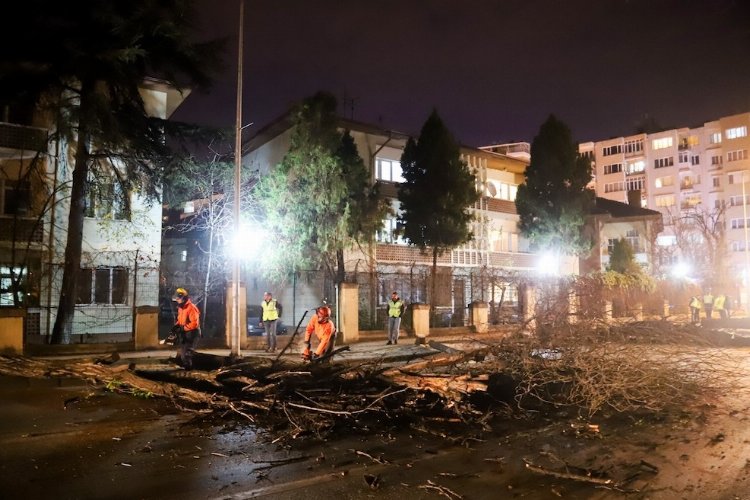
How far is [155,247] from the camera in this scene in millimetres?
20719

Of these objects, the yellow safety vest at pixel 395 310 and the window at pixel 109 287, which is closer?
the yellow safety vest at pixel 395 310

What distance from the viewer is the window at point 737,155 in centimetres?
5931

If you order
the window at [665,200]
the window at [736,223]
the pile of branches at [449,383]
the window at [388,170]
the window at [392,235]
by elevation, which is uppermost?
the window at [665,200]

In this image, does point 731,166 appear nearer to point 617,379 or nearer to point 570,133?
point 570,133

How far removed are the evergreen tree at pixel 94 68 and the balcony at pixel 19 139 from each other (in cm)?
250

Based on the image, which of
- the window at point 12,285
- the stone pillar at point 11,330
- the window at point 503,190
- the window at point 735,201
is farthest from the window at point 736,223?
the stone pillar at point 11,330

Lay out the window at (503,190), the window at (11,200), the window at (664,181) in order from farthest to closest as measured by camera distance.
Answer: the window at (664,181)
the window at (503,190)
the window at (11,200)

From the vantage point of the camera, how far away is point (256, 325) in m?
21.0

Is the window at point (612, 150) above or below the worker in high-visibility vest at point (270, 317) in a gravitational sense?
above

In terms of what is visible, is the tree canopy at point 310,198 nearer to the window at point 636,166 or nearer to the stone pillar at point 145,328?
the stone pillar at point 145,328

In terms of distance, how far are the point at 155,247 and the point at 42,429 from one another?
43.2 feet

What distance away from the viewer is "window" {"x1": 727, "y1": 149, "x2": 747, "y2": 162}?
195 ft

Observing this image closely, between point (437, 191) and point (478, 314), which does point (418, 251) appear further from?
point (478, 314)

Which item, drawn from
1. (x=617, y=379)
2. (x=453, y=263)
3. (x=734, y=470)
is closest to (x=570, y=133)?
(x=453, y=263)
